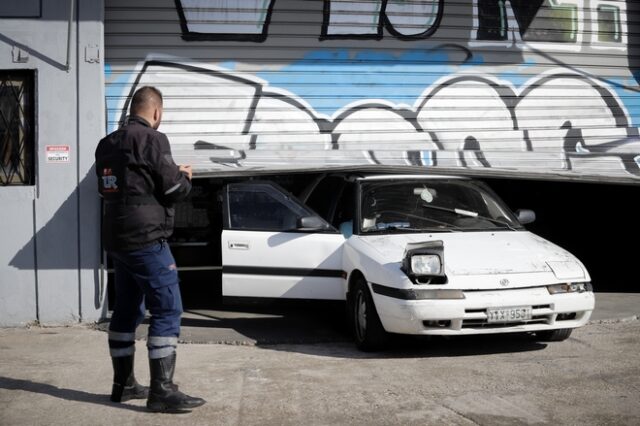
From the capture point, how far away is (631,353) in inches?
256

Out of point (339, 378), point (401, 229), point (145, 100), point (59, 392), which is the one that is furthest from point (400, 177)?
point (59, 392)

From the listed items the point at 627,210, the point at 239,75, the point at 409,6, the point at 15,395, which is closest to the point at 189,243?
the point at 239,75

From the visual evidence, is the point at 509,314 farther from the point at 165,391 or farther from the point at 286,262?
the point at 165,391

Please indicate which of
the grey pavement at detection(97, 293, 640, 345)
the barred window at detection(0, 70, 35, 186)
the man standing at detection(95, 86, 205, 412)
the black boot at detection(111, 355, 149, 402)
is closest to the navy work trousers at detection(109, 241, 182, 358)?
the man standing at detection(95, 86, 205, 412)

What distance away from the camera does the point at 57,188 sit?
8.32 meters

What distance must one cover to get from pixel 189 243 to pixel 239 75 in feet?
7.95

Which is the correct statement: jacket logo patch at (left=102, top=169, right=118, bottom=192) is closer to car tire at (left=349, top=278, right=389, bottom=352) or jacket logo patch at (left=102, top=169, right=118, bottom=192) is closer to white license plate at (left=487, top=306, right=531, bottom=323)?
car tire at (left=349, top=278, right=389, bottom=352)

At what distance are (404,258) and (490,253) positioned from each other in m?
0.77

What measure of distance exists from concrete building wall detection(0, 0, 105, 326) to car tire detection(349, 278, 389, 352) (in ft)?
9.29

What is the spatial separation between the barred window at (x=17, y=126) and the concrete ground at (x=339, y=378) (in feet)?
5.35

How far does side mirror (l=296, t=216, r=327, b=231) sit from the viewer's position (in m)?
7.38

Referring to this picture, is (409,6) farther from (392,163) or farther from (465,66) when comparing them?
(392,163)

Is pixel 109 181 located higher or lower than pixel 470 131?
lower

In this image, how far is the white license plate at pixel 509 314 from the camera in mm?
6246
